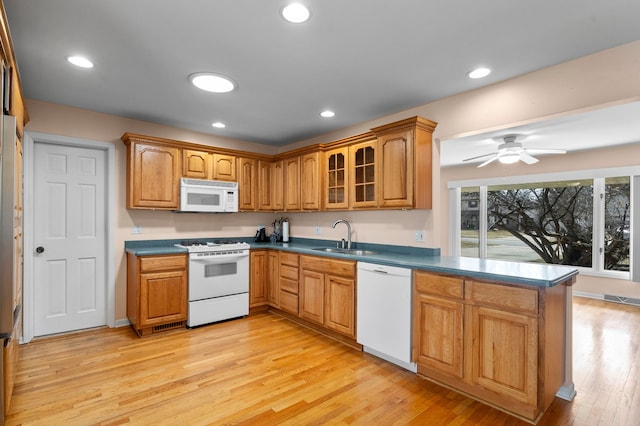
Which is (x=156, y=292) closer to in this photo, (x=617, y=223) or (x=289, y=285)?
(x=289, y=285)

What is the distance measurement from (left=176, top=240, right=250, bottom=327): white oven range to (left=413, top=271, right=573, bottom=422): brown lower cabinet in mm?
2333

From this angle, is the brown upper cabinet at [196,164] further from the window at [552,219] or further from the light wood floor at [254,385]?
the window at [552,219]

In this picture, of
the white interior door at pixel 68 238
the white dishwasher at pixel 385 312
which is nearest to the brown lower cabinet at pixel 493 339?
the white dishwasher at pixel 385 312

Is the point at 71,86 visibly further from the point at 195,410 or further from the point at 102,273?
the point at 195,410

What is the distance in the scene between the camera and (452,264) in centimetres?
263

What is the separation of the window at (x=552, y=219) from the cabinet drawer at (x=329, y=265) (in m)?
4.35

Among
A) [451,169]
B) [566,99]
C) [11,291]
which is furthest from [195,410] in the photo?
[451,169]

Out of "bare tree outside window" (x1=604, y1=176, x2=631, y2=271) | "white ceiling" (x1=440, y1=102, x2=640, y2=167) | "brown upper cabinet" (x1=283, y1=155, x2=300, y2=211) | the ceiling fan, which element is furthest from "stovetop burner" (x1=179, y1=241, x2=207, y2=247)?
"bare tree outside window" (x1=604, y1=176, x2=631, y2=271)

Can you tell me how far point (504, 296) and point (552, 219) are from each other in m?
4.91

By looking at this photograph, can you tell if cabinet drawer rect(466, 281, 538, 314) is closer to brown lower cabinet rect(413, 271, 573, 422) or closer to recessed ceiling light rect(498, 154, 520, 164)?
brown lower cabinet rect(413, 271, 573, 422)

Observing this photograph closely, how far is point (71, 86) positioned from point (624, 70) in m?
4.41

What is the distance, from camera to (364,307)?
10.1 ft

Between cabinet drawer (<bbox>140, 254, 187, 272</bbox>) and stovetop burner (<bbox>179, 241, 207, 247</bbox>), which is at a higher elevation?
stovetop burner (<bbox>179, 241, 207, 247</bbox>)

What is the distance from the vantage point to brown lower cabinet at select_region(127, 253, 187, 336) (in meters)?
3.48
